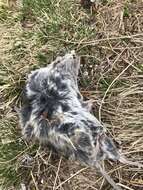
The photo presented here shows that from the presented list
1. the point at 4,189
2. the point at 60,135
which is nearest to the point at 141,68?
the point at 60,135

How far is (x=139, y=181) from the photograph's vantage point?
3.46 m

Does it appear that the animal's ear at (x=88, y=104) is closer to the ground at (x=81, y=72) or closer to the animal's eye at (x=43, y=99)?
the ground at (x=81, y=72)

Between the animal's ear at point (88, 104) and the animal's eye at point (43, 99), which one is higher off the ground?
the animal's eye at point (43, 99)

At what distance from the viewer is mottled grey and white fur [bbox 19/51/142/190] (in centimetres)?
346

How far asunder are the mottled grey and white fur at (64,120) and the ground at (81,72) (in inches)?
3.3

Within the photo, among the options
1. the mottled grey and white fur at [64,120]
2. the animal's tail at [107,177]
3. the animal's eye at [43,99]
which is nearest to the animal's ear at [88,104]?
the mottled grey and white fur at [64,120]

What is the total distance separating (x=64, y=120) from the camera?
3.49 metres

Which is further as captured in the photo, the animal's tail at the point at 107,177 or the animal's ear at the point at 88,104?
the animal's ear at the point at 88,104

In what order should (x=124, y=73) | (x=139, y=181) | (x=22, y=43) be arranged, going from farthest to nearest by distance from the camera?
(x=22, y=43), (x=124, y=73), (x=139, y=181)

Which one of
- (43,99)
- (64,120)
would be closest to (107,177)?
(64,120)

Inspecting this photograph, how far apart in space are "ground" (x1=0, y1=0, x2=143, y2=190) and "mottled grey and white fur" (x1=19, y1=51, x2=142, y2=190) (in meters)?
0.08

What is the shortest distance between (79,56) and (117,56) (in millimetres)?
257

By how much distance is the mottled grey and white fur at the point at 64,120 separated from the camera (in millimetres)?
3465

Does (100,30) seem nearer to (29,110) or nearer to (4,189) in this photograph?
(29,110)
